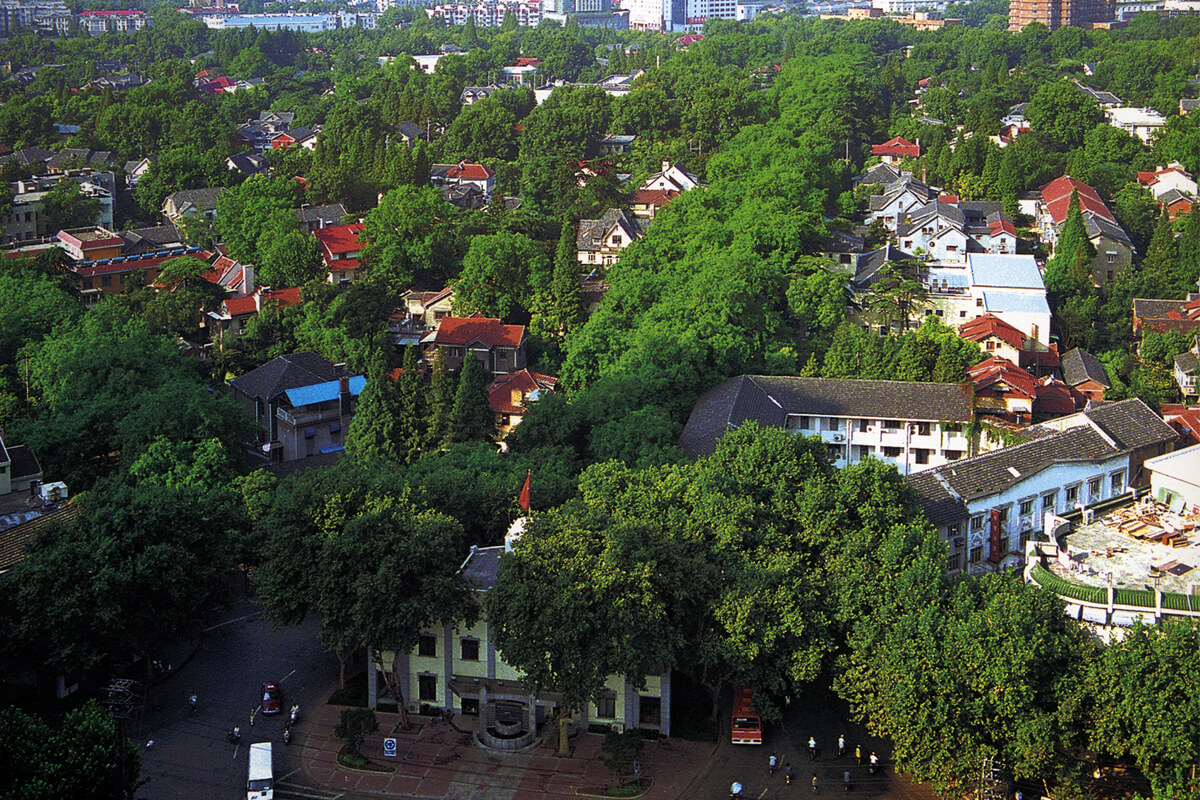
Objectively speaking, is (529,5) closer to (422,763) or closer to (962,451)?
(962,451)

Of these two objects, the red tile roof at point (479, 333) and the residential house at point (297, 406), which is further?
the red tile roof at point (479, 333)

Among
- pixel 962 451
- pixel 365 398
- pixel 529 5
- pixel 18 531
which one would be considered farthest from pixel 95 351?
pixel 529 5

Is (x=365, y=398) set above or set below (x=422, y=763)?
above

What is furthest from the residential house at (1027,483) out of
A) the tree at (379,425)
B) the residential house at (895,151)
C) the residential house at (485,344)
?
the residential house at (895,151)

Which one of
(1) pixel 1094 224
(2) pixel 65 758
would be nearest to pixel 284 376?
(2) pixel 65 758

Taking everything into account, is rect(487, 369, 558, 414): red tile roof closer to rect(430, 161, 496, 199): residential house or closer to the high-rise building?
rect(430, 161, 496, 199): residential house

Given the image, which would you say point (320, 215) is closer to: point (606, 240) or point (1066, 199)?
point (606, 240)

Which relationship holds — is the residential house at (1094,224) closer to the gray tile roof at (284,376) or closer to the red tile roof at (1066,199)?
the red tile roof at (1066,199)
